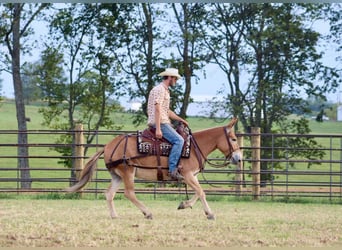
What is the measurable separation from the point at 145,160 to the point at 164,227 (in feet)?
3.94

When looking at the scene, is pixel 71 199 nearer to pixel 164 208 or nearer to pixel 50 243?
pixel 164 208

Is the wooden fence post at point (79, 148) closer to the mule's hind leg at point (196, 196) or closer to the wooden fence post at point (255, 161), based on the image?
the wooden fence post at point (255, 161)

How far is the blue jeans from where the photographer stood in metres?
8.35

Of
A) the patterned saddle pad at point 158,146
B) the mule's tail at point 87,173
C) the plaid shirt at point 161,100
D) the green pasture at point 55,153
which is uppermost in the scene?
the plaid shirt at point 161,100

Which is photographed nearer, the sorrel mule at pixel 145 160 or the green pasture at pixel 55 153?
the sorrel mule at pixel 145 160

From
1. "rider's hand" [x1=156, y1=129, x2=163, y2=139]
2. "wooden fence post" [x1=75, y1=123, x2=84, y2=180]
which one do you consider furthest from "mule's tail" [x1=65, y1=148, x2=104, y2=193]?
"wooden fence post" [x1=75, y1=123, x2=84, y2=180]

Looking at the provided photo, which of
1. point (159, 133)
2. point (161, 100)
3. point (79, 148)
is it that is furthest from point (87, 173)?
point (79, 148)

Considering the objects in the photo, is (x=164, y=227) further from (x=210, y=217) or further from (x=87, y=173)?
(x=87, y=173)

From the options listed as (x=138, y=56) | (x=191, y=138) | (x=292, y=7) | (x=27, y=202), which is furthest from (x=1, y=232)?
(x=292, y=7)

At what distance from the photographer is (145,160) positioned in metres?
8.57

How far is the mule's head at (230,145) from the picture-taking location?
8617mm

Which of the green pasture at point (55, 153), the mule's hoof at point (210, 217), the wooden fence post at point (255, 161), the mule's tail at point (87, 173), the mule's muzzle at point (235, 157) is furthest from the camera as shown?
the green pasture at point (55, 153)

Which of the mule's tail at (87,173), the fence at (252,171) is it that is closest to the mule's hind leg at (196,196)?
the fence at (252,171)

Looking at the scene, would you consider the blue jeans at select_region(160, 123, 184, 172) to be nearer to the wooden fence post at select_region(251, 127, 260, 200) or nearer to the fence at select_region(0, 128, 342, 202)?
the fence at select_region(0, 128, 342, 202)
